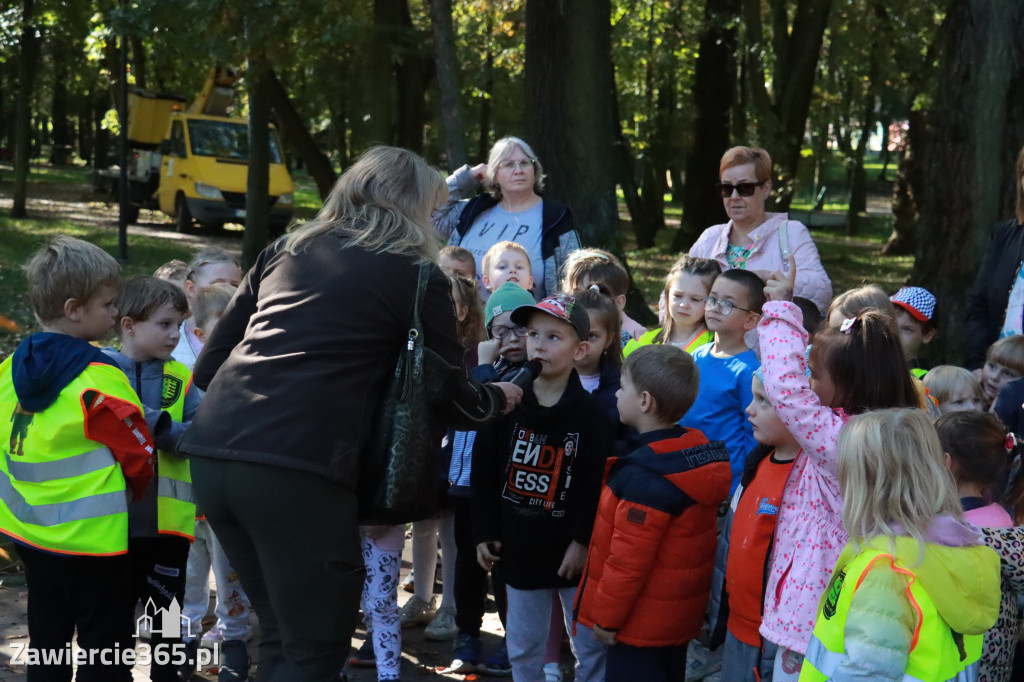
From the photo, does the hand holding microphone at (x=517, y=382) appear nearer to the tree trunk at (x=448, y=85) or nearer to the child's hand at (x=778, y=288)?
the child's hand at (x=778, y=288)

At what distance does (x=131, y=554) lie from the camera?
3.97 meters

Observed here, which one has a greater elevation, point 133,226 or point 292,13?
point 292,13

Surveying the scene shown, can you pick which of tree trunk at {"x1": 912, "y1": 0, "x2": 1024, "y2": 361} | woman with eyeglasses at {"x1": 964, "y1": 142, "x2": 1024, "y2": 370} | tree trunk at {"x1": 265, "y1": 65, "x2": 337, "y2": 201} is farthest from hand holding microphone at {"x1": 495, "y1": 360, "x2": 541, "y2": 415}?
tree trunk at {"x1": 265, "y1": 65, "x2": 337, "y2": 201}

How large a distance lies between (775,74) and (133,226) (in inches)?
573

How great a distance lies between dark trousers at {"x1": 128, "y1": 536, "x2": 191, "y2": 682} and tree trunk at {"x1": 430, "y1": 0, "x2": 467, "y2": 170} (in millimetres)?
6448

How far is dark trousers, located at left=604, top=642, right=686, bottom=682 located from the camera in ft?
12.1

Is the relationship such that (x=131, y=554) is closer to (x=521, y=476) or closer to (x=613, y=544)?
(x=521, y=476)

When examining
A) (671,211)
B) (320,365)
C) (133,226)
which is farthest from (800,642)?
(671,211)

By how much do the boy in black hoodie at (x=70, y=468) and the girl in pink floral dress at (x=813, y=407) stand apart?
212 centimetres

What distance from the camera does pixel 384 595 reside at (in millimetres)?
4336

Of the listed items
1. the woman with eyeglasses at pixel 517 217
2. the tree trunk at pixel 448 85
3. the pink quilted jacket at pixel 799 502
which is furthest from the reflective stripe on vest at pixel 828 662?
the tree trunk at pixel 448 85

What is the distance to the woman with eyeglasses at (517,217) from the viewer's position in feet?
18.6

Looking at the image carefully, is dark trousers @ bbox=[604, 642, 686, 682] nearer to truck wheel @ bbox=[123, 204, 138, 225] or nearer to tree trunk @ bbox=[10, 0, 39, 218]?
tree trunk @ bbox=[10, 0, 39, 218]

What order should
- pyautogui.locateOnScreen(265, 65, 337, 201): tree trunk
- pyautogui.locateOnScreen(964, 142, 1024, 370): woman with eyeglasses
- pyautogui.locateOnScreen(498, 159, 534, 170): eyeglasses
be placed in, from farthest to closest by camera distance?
pyautogui.locateOnScreen(265, 65, 337, 201): tree trunk, pyautogui.locateOnScreen(498, 159, 534, 170): eyeglasses, pyautogui.locateOnScreen(964, 142, 1024, 370): woman with eyeglasses
